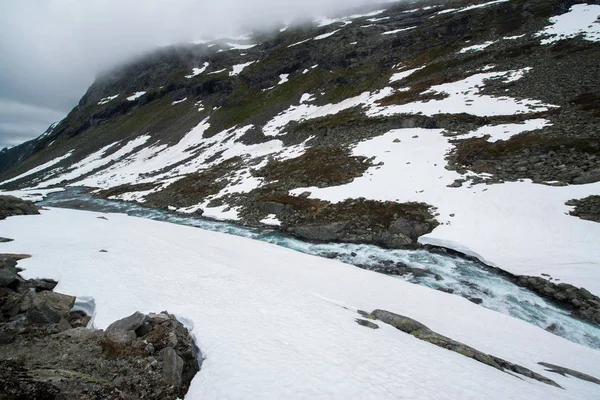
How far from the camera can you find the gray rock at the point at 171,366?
6086 mm

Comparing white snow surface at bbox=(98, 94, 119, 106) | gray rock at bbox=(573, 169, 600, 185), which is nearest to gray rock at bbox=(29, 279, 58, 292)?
gray rock at bbox=(573, 169, 600, 185)

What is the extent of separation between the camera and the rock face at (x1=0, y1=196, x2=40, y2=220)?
23934mm

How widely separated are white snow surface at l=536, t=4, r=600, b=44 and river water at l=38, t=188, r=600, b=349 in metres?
53.2

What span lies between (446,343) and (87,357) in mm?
11175

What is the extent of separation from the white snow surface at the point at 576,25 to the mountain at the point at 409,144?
19.6 inches

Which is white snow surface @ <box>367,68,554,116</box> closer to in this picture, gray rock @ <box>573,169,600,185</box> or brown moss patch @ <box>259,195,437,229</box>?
gray rock @ <box>573,169,600,185</box>

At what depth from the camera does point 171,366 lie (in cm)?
624

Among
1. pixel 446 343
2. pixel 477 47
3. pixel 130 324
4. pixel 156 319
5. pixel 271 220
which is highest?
pixel 477 47

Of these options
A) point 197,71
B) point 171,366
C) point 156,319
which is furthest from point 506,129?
point 197,71

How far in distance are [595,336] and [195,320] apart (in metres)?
17.2

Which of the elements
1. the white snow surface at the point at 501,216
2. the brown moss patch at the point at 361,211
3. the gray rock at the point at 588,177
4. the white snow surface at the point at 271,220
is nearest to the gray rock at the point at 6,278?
the brown moss patch at the point at 361,211

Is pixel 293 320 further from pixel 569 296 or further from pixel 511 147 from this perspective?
pixel 511 147

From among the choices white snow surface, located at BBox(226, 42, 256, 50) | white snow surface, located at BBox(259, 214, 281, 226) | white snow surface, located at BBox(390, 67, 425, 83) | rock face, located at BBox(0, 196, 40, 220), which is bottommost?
white snow surface, located at BBox(259, 214, 281, 226)

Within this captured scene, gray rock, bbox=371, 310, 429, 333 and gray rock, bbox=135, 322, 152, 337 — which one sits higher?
gray rock, bbox=135, 322, 152, 337
